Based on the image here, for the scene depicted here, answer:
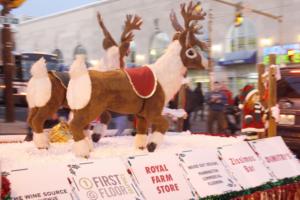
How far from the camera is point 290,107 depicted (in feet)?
20.0

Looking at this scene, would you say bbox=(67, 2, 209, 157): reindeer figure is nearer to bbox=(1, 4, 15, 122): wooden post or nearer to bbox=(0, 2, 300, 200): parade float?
bbox=(0, 2, 300, 200): parade float

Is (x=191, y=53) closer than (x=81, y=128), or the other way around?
(x=81, y=128)

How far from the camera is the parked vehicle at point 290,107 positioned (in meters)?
5.97

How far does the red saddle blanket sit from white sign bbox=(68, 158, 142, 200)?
94 cm

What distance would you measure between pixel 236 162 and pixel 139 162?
1.00 m

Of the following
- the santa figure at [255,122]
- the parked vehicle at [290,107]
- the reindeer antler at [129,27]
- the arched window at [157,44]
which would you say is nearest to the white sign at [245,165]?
the santa figure at [255,122]

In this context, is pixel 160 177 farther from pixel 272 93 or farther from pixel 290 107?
pixel 290 107

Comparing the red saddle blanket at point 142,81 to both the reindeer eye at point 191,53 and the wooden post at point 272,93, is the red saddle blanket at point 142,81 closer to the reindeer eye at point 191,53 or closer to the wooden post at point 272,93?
the reindeer eye at point 191,53

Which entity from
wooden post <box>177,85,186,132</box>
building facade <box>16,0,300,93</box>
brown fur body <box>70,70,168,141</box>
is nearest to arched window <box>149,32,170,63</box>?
building facade <box>16,0,300,93</box>

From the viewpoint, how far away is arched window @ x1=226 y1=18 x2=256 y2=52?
2044 cm

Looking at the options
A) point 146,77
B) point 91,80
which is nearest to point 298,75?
point 146,77

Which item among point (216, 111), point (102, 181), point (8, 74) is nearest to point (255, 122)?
point (102, 181)

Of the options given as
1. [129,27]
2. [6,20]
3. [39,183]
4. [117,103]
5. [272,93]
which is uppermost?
[6,20]

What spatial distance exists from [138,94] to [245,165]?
40.2 inches
